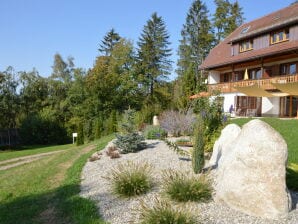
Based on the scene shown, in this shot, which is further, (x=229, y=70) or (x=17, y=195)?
(x=229, y=70)

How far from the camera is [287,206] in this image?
513 centimetres

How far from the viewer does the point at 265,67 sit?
2591 cm

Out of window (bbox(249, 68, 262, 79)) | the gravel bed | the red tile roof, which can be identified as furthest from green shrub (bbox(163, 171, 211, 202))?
window (bbox(249, 68, 262, 79))

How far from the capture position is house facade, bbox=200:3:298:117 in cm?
2233

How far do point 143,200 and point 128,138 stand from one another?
5387 mm

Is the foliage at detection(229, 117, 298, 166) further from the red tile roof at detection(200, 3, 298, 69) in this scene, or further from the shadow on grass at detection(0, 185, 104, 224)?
the red tile roof at detection(200, 3, 298, 69)

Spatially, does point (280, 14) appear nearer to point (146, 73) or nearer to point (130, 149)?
point (146, 73)

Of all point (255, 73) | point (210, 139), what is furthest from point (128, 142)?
point (255, 73)

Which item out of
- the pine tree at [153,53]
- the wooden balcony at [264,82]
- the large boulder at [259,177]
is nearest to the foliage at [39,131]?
the pine tree at [153,53]

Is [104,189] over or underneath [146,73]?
underneath

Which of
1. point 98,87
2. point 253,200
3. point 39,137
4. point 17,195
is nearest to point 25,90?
point 39,137

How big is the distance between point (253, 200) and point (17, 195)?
5963 millimetres

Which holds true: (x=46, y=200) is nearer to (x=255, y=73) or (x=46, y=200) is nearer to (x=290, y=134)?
(x=290, y=134)

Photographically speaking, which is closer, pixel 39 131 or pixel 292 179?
pixel 292 179
